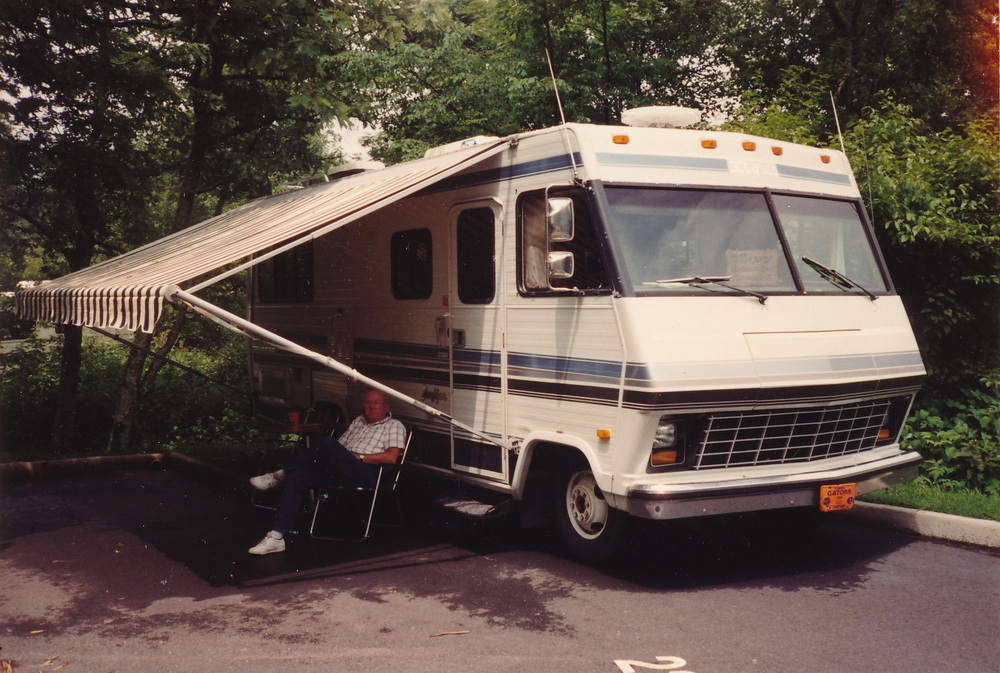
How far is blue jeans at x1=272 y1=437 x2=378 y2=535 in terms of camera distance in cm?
698

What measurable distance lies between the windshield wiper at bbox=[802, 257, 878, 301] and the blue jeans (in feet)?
11.3

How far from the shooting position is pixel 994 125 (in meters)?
9.95

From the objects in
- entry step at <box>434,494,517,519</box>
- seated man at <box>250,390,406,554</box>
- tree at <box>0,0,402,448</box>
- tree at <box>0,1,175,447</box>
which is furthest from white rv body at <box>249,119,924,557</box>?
tree at <box>0,1,175,447</box>

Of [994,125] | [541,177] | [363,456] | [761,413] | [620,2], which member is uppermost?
[620,2]

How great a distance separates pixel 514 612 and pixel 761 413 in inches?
75.3

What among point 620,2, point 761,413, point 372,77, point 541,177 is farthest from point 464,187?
point 620,2

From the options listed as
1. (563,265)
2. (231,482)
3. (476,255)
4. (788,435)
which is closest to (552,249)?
(563,265)

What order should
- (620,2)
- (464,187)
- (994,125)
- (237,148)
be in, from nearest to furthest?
(464,187) < (994,125) < (237,148) < (620,2)

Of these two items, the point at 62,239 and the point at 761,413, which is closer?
the point at 761,413

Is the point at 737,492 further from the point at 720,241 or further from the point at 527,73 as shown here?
the point at 527,73

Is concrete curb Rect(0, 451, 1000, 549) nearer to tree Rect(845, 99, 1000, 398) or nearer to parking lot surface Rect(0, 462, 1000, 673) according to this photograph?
parking lot surface Rect(0, 462, 1000, 673)

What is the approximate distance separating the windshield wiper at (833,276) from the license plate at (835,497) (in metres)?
1.34

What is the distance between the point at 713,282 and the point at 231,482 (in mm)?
5481

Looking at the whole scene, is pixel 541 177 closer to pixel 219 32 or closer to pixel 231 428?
pixel 219 32
